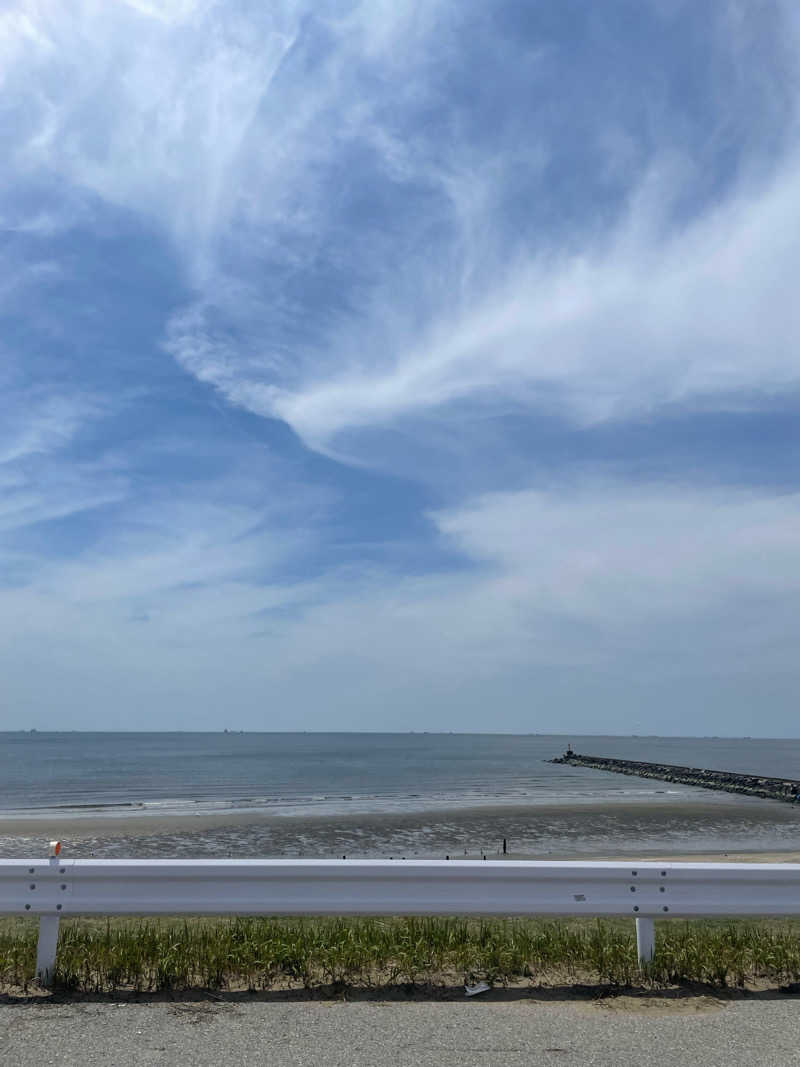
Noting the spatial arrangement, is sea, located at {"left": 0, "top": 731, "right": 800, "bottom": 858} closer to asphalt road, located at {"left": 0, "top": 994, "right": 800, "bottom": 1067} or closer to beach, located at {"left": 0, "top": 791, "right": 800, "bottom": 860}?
beach, located at {"left": 0, "top": 791, "right": 800, "bottom": 860}

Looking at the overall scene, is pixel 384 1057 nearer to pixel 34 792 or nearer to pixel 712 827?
pixel 712 827

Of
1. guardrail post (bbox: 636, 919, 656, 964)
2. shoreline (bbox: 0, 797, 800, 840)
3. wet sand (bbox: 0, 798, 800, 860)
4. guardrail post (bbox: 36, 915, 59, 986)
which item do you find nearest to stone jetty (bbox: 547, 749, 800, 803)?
shoreline (bbox: 0, 797, 800, 840)

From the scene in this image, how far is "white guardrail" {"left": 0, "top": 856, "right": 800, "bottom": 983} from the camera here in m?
5.34

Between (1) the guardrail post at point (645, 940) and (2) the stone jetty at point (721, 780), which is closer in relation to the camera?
(1) the guardrail post at point (645, 940)

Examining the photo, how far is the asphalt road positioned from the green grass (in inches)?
15.0

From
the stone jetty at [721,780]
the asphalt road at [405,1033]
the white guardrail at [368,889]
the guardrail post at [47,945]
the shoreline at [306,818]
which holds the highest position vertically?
the white guardrail at [368,889]

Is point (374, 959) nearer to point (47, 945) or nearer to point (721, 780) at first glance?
point (47, 945)

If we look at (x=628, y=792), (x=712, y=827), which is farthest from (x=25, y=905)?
Answer: (x=628, y=792)

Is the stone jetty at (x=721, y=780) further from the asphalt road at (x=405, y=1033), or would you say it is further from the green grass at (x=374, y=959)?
the asphalt road at (x=405, y=1033)

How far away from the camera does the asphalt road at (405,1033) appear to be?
412 cm

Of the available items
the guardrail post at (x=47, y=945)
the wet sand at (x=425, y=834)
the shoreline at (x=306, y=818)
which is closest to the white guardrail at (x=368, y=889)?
the guardrail post at (x=47, y=945)

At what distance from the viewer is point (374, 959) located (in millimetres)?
5594

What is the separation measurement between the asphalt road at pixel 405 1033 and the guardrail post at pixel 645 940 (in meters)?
0.47

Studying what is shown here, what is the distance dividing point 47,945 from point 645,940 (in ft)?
13.3
